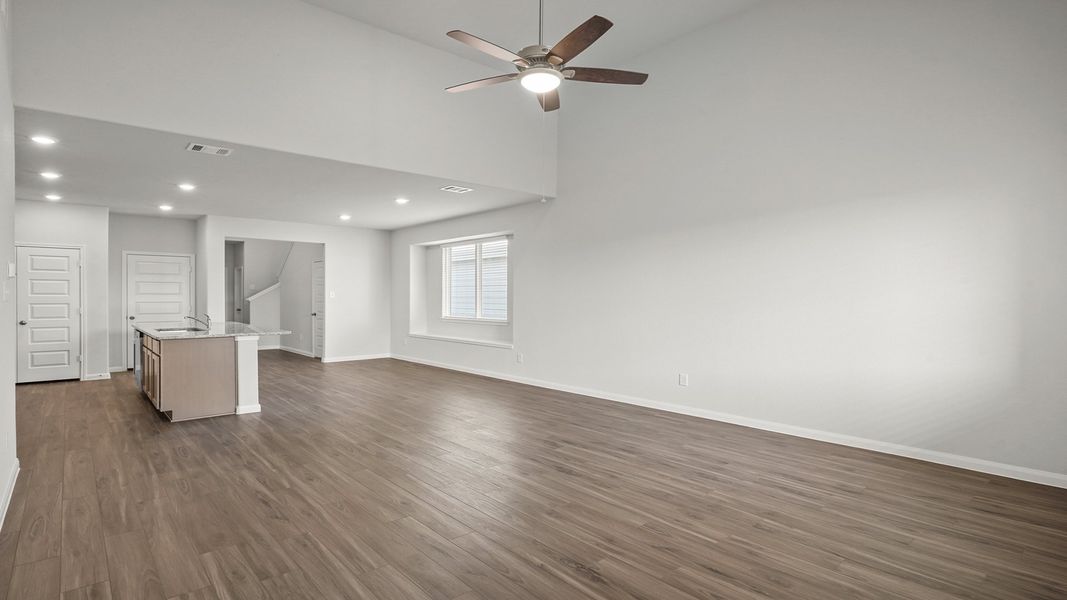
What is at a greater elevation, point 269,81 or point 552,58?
point 269,81

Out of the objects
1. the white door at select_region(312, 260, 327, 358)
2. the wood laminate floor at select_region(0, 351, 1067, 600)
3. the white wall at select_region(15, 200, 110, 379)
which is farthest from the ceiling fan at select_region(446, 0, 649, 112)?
the white door at select_region(312, 260, 327, 358)

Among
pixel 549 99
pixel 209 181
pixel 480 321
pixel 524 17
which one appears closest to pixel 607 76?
pixel 549 99

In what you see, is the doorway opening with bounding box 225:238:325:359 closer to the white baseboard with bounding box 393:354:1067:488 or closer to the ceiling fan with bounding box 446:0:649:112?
the white baseboard with bounding box 393:354:1067:488

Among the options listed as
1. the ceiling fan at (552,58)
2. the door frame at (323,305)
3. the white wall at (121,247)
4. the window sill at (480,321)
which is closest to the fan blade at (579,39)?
the ceiling fan at (552,58)

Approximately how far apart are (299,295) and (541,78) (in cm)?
923

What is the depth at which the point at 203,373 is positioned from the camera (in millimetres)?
5160

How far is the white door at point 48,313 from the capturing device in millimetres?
6965

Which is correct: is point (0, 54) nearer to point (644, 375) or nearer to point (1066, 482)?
point (644, 375)

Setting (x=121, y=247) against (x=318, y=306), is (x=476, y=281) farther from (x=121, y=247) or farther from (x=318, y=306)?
(x=121, y=247)

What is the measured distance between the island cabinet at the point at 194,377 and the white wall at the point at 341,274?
3120 mm

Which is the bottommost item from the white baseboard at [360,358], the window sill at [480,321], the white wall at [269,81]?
the white baseboard at [360,358]

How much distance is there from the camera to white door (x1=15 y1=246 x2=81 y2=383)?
6965mm

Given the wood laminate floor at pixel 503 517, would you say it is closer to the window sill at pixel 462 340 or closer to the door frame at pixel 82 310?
the window sill at pixel 462 340

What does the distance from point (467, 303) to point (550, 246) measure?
2.48 m
